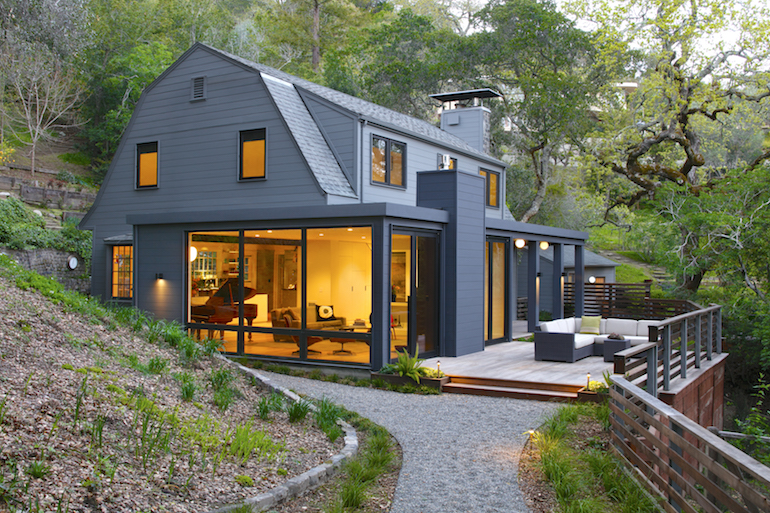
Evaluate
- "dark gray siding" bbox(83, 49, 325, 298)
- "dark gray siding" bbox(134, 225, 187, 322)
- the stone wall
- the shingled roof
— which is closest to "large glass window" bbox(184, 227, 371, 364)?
"dark gray siding" bbox(134, 225, 187, 322)

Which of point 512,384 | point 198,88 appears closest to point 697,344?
point 512,384

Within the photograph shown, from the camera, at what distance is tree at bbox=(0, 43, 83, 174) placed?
958 inches

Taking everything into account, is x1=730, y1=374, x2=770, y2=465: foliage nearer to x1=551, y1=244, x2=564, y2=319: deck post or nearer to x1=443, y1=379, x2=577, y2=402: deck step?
x1=443, y1=379, x2=577, y2=402: deck step

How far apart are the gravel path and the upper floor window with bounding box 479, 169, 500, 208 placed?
31.9ft

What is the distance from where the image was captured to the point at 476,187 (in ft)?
42.1

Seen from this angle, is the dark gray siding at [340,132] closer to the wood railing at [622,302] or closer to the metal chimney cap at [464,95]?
the metal chimney cap at [464,95]

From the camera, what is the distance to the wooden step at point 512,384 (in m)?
9.09

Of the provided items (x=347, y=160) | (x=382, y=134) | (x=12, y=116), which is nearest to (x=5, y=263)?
(x=347, y=160)

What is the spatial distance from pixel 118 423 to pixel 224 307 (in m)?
7.14

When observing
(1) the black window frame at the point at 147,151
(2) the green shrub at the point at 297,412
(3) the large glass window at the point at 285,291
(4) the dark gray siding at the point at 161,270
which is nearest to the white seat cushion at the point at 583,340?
(3) the large glass window at the point at 285,291

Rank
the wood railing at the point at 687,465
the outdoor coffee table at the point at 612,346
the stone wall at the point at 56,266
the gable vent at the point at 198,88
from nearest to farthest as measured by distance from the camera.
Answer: the wood railing at the point at 687,465
the outdoor coffee table at the point at 612,346
the gable vent at the point at 198,88
the stone wall at the point at 56,266

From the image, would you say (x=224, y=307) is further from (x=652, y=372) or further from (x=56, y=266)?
(x=56, y=266)

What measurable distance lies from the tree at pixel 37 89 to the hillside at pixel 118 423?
17.1 m

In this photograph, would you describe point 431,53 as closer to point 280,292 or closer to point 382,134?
point 382,134
